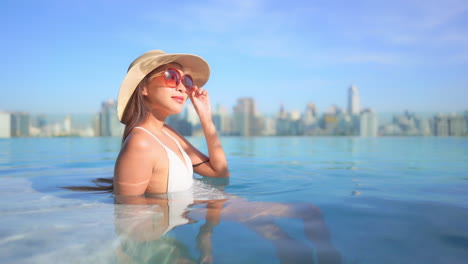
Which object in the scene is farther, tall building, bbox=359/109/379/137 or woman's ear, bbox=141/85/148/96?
tall building, bbox=359/109/379/137

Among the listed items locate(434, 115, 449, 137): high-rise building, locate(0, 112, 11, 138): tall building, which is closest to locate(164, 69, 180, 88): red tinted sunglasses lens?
locate(434, 115, 449, 137): high-rise building

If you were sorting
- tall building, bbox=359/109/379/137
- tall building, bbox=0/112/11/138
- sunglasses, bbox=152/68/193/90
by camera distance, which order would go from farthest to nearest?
A: tall building, bbox=359/109/379/137, tall building, bbox=0/112/11/138, sunglasses, bbox=152/68/193/90

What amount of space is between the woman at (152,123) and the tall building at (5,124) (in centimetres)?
3323

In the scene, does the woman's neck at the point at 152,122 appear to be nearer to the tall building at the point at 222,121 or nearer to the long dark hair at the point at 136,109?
the long dark hair at the point at 136,109

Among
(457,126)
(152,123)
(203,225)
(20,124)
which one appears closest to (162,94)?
(152,123)

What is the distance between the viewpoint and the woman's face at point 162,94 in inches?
84.6

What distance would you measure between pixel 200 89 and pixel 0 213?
62.7 inches

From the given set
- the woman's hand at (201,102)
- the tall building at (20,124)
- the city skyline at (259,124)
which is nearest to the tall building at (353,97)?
the city skyline at (259,124)

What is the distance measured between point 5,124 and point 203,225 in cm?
3464

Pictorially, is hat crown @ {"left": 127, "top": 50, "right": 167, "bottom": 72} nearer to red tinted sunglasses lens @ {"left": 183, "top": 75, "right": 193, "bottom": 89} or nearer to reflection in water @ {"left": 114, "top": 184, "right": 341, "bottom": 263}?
red tinted sunglasses lens @ {"left": 183, "top": 75, "right": 193, "bottom": 89}

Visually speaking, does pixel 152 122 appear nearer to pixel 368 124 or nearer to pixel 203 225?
pixel 203 225

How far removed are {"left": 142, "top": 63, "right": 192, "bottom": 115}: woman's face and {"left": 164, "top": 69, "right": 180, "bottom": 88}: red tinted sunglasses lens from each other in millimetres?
24

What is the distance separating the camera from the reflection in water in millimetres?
1271

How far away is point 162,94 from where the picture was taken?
2.14 meters
